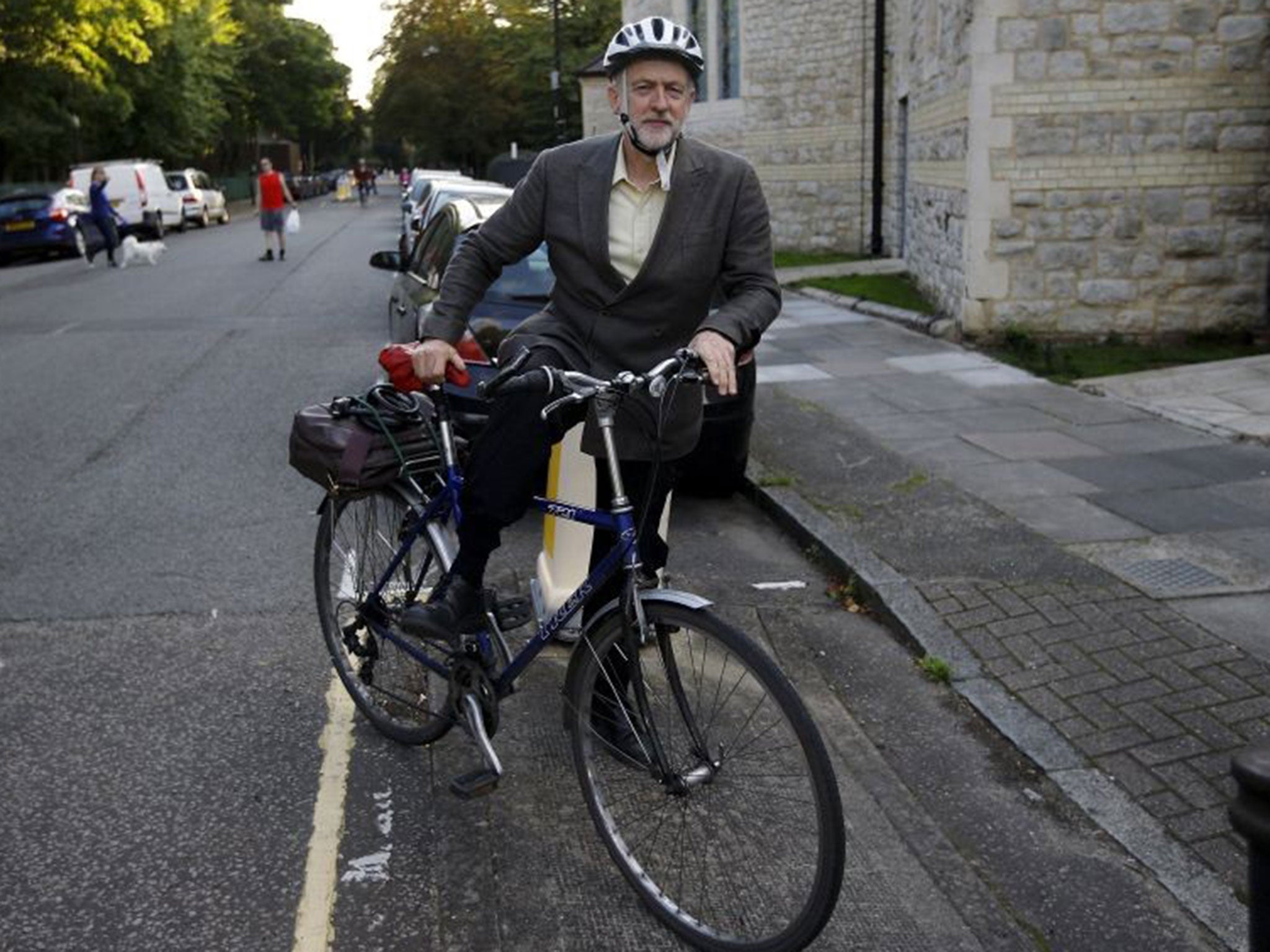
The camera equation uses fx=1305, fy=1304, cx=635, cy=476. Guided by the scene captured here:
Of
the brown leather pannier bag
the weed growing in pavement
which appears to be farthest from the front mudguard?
the weed growing in pavement

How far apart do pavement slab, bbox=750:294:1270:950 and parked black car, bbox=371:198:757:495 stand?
30cm

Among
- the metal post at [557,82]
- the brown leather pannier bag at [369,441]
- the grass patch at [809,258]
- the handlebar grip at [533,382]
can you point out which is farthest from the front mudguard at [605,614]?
the metal post at [557,82]

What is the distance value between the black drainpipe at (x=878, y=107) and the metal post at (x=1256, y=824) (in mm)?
21008

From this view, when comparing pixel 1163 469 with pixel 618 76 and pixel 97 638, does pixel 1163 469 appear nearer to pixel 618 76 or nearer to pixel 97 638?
pixel 618 76

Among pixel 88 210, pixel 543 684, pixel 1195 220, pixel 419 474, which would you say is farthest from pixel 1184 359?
pixel 88 210

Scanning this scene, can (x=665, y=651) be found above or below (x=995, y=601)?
above

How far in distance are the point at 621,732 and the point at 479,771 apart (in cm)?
48

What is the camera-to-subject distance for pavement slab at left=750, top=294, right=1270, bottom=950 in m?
3.96

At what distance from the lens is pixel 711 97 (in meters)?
25.4

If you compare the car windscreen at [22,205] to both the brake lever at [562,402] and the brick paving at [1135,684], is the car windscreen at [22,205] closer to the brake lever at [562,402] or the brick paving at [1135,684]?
the brick paving at [1135,684]

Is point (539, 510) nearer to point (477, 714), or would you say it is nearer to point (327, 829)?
point (477, 714)

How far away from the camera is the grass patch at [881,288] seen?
14914mm

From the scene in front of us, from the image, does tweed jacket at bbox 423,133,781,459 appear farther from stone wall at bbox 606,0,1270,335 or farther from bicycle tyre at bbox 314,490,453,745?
stone wall at bbox 606,0,1270,335

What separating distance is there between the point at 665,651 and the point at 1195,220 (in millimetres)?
10344
